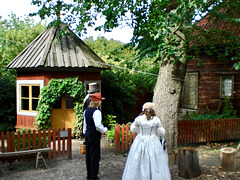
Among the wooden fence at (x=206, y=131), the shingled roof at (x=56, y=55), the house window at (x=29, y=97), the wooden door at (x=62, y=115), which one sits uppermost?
the shingled roof at (x=56, y=55)

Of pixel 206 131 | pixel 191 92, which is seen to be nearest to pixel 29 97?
pixel 206 131

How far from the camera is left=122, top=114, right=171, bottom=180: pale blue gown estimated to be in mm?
5285

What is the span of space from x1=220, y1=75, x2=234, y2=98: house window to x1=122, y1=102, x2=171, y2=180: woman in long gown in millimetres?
9065

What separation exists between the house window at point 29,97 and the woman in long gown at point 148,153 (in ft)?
23.4

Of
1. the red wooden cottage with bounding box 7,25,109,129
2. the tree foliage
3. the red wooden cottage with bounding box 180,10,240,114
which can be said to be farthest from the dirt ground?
the tree foliage

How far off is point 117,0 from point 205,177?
5.40 m

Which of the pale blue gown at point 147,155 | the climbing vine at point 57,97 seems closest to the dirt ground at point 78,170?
the pale blue gown at point 147,155

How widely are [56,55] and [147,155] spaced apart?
24.8 ft

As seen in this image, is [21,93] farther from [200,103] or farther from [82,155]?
[200,103]

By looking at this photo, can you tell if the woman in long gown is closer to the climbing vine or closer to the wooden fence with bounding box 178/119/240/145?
the wooden fence with bounding box 178/119/240/145

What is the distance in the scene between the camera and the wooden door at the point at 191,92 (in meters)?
14.4

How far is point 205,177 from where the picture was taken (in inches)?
251

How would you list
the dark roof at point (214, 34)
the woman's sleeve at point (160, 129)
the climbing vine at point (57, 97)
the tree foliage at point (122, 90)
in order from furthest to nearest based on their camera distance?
the tree foliage at point (122, 90), the climbing vine at point (57, 97), the dark roof at point (214, 34), the woman's sleeve at point (160, 129)

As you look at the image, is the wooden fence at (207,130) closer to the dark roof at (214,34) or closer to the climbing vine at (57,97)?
the dark roof at (214,34)
